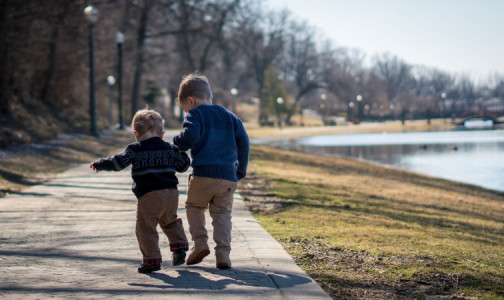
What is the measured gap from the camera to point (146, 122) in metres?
4.68

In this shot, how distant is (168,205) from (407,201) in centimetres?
843

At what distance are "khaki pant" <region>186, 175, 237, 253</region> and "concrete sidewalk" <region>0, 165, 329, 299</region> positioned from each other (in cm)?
25

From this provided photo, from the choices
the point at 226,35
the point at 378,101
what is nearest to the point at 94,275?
the point at 226,35

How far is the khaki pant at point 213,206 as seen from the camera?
4.64m

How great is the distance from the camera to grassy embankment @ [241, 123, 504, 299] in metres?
4.42

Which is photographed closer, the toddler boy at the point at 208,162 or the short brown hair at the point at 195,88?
the toddler boy at the point at 208,162

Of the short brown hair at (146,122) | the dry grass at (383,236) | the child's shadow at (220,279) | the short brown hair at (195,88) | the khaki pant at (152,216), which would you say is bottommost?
the dry grass at (383,236)

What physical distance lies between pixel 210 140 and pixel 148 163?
1.74 feet

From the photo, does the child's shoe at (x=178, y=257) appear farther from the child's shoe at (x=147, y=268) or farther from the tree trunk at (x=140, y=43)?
the tree trunk at (x=140, y=43)

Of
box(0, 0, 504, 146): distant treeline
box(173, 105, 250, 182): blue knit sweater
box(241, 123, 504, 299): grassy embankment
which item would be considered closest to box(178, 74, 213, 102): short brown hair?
box(173, 105, 250, 182): blue knit sweater

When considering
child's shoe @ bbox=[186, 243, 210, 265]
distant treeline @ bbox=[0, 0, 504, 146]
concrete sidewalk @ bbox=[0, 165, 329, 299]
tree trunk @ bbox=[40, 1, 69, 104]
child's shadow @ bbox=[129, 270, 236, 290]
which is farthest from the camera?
tree trunk @ bbox=[40, 1, 69, 104]

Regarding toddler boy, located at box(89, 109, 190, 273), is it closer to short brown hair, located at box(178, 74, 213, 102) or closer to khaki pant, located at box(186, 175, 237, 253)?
khaki pant, located at box(186, 175, 237, 253)

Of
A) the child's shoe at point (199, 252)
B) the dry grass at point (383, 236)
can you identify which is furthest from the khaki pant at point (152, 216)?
the dry grass at point (383, 236)

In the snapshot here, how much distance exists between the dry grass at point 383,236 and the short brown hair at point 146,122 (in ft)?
5.49
